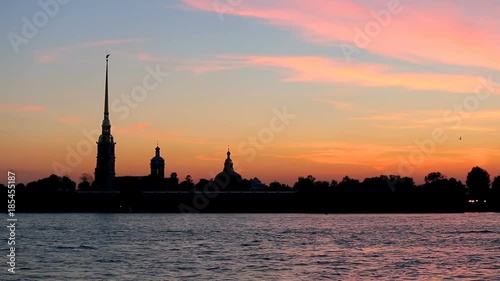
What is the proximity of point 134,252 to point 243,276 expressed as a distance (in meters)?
17.1

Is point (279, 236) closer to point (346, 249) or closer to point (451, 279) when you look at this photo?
point (346, 249)

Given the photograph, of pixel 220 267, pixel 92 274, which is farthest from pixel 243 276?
pixel 92 274

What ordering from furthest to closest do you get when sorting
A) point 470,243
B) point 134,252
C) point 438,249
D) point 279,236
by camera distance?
point 279,236, point 470,243, point 438,249, point 134,252

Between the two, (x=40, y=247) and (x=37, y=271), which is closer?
(x=37, y=271)

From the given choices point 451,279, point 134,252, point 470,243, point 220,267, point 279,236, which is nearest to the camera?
point 451,279

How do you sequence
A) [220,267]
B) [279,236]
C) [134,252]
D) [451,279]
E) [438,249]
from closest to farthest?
[451,279]
[220,267]
[134,252]
[438,249]
[279,236]

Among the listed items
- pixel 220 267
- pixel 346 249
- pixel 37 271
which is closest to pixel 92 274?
pixel 37 271

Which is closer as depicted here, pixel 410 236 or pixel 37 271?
pixel 37 271

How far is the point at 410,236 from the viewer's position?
8888cm

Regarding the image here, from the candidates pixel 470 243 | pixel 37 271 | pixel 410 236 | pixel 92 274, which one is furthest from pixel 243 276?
pixel 410 236

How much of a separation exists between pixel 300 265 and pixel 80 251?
1813 cm

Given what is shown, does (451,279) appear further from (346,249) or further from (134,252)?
(134,252)

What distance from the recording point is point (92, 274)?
51.3 m

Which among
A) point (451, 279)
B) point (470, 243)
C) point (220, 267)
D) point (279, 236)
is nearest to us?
point (451, 279)
